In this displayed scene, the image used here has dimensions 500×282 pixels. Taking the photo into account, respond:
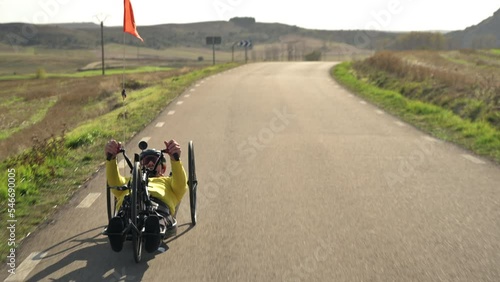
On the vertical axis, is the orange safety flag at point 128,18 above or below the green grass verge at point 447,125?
above

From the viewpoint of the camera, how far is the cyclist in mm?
4418

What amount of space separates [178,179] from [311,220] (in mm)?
→ 1499

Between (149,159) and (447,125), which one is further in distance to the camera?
(447,125)

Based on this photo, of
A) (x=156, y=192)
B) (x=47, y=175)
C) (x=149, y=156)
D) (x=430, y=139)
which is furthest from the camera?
(x=430, y=139)

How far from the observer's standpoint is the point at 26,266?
15.0 ft

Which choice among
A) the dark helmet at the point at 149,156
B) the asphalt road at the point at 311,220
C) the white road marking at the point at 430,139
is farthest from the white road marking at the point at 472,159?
the dark helmet at the point at 149,156

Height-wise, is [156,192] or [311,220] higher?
[156,192]

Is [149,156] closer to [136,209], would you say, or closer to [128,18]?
[136,209]

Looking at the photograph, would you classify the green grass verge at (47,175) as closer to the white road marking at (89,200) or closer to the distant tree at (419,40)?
the white road marking at (89,200)

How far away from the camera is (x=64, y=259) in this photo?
186 inches

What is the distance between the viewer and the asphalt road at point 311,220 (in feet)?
14.7

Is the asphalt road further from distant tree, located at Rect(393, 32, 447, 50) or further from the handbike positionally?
distant tree, located at Rect(393, 32, 447, 50)

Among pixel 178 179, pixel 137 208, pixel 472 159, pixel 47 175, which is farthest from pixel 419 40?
pixel 137 208

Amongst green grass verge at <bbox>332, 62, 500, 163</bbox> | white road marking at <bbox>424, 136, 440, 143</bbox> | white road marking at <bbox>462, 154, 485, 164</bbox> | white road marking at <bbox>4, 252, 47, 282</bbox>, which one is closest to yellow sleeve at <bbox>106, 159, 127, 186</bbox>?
white road marking at <bbox>4, 252, 47, 282</bbox>
